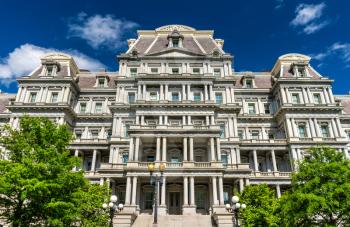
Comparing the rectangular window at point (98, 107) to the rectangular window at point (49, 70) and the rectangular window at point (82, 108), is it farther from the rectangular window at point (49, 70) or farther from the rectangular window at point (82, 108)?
the rectangular window at point (49, 70)

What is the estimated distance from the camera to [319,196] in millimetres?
18141

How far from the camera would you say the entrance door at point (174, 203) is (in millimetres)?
31188

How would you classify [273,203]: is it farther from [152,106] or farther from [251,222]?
[152,106]

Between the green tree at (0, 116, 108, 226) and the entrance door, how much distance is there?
47.7 feet

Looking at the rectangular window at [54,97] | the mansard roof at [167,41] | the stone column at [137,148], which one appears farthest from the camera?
the mansard roof at [167,41]

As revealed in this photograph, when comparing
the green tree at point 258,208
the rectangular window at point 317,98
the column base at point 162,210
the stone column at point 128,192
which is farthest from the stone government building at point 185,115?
the green tree at point 258,208

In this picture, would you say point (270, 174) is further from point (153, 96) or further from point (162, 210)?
point (153, 96)

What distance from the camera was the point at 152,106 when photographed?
36625mm

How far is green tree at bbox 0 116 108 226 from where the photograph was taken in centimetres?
1638

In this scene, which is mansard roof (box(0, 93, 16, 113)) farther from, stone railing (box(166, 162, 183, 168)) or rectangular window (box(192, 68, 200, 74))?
rectangular window (box(192, 68, 200, 74))

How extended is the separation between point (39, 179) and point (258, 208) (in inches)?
622

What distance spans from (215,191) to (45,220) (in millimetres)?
16955

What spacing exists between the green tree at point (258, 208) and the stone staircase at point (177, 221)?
13.7 feet

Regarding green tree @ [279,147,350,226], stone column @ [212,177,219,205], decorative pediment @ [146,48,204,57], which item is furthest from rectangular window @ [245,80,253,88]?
green tree @ [279,147,350,226]
